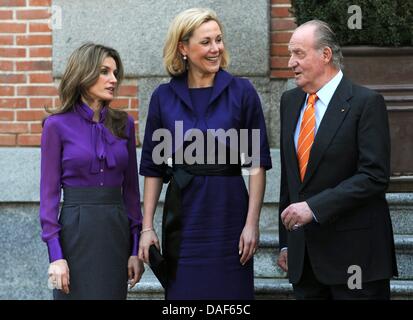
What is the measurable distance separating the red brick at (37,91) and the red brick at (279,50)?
158 cm

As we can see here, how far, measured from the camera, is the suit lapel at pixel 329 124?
12.9 feet

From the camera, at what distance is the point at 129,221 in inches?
170

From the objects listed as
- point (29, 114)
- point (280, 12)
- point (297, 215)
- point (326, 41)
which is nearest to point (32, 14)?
point (29, 114)

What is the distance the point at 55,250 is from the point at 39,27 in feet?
8.51

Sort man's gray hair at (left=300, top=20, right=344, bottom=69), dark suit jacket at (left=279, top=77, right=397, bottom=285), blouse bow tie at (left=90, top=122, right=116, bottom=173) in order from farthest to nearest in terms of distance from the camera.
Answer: blouse bow tie at (left=90, top=122, right=116, bottom=173) → man's gray hair at (left=300, top=20, right=344, bottom=69) → dark suit jacket at (left=279, top=77, right=397, bottom=285)

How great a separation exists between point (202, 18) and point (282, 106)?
59 centimetres

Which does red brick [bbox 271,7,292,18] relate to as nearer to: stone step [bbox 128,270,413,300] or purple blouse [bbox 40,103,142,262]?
stone step [bbox 128,270,413,300]

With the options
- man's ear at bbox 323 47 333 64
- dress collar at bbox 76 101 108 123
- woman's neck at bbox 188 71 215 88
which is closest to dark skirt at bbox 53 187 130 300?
dress collar at bbox 76 101 108 123

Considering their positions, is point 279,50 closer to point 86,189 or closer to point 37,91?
point 37,91

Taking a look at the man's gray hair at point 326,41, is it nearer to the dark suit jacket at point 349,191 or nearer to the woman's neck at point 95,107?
the dark suit jacket at point 349,191

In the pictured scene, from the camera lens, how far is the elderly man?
3848 millimetres

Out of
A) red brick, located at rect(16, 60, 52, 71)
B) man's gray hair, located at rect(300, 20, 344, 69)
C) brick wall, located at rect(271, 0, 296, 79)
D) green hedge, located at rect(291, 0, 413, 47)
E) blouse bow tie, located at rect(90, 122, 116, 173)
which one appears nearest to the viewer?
man's gray hair, located at rect(300, 20, 344, 69)

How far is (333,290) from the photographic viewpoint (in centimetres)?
399

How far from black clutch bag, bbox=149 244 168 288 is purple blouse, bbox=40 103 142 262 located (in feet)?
1.25
